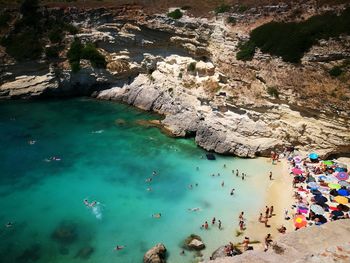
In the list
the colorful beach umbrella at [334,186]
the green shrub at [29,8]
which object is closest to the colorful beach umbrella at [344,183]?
A: the colorful beach umbrella at [334,186]

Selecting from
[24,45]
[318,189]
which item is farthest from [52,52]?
[318,189]

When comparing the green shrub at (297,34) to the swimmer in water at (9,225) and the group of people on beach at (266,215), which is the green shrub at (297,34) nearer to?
the group of people on beach at (266,215)

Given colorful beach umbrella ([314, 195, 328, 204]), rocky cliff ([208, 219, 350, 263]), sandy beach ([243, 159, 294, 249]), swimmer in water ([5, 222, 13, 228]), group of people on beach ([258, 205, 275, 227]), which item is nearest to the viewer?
rocky cliff ([208, 219, 350, 263])

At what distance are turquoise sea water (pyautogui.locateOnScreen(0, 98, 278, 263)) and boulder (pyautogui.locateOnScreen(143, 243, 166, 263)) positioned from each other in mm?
902

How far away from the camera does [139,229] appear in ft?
92.6

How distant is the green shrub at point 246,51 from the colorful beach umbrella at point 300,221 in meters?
21.5

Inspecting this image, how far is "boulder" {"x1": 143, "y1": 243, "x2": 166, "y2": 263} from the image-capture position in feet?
79.4

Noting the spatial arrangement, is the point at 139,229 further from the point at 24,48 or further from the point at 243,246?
the point at 24,48

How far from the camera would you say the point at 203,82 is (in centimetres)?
4716

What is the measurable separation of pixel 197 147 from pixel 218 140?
9.01 ft

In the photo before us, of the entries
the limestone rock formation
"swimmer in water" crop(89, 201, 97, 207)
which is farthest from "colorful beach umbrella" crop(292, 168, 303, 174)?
the limestone rock formation

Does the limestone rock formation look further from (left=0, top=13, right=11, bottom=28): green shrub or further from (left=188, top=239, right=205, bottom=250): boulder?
(left=188, top=239, right=205, bottom=250): boulder

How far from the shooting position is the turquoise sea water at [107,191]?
26.7 metres

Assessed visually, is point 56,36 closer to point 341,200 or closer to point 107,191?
point 107,191
